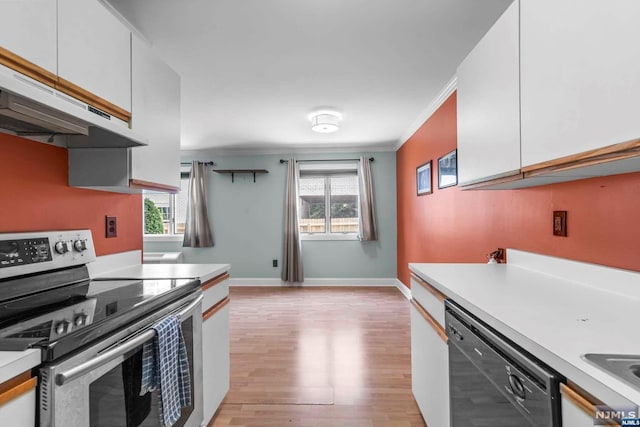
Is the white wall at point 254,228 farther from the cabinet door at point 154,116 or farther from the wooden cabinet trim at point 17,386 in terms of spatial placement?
the wooden cabinet trim at point 17,386

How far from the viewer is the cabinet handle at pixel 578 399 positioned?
23.7 inches

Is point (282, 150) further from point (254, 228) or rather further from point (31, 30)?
point (31, 30)

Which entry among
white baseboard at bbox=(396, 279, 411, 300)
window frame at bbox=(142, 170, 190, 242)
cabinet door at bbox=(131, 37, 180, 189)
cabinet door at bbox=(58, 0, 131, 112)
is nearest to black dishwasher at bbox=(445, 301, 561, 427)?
cabinet door at bbox=(131, 37, 180, 189)

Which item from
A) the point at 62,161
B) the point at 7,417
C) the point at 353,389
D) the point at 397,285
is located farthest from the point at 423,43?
the point at 397,285

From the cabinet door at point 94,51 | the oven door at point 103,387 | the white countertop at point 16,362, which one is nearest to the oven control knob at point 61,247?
the oven door at point 103,387

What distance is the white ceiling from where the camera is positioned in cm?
182

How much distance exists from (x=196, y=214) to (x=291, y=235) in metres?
1.64

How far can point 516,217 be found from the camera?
6.41ft

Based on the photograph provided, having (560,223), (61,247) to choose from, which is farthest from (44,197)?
(560,223)

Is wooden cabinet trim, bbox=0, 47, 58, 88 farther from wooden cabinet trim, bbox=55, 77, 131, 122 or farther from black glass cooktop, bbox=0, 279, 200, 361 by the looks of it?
black glass cooktop, bbox=0, 279, 200, 361

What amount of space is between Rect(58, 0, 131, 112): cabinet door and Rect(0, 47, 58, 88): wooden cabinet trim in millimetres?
52

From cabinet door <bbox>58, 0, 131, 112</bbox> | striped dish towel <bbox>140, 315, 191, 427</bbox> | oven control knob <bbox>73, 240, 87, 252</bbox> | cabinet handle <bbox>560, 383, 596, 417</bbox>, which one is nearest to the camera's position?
cabinet handle <bbox>560, 383, 596, 417</bbox>

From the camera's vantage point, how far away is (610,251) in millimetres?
1281

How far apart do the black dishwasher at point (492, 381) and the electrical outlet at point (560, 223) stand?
74 centimetres
